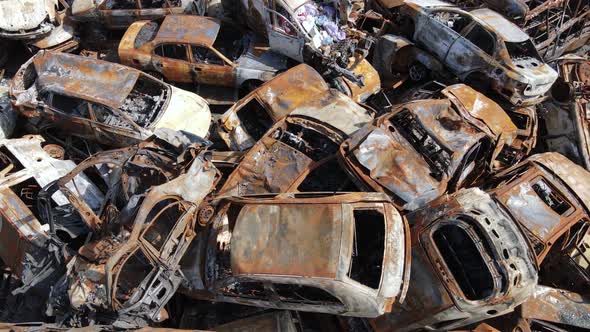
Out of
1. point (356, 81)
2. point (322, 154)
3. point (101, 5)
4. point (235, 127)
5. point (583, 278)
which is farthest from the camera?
point (101, 5)

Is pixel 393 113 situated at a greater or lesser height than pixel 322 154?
greater

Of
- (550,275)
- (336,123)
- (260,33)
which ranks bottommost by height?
(550,275)

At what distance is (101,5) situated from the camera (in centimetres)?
977

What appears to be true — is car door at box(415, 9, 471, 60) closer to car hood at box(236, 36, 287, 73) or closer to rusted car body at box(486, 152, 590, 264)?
car hood at box(236, 36, 287, 73)

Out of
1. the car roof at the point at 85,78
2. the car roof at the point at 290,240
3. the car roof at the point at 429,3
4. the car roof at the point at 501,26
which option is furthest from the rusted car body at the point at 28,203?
the car roof at the point at 501,26

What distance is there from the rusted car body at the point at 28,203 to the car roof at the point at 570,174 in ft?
21.2

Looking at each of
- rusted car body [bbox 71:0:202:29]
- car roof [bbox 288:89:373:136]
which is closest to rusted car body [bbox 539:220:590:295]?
car roof [bbox 288:89:373:136]

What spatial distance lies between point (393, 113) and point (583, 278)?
3419mm

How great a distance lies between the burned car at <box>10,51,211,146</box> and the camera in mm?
7594

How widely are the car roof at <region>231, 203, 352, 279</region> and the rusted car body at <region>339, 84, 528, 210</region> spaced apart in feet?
4.22

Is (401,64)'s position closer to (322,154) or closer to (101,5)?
(322,154)

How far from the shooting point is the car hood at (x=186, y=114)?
7.75 m

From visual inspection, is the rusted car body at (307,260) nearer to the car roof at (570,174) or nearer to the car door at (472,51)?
the car roof at (570,174)

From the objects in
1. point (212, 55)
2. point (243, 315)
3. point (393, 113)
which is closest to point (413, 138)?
point (393, 113)
